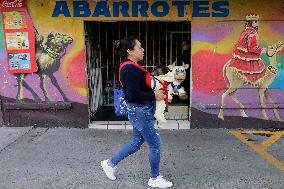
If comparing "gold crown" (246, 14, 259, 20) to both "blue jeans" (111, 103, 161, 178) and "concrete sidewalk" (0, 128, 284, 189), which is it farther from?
"blue jeans" (111, 103, 161, 178)

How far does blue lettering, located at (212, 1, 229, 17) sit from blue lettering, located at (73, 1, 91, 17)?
7.97ft

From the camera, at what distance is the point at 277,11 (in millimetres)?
6461

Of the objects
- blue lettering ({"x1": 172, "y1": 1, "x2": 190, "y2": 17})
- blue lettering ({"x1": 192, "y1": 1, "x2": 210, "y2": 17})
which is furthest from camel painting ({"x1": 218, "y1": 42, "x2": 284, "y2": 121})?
blue lettering ({"x1": 172, "y1": 1, "x2": 190, "y2": 17})

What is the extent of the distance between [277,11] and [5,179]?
5.54m

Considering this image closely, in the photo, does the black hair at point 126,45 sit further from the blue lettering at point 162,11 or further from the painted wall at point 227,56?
the painted wall at point 227,56

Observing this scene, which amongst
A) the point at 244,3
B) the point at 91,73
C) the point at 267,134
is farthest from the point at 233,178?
the point at 91,73

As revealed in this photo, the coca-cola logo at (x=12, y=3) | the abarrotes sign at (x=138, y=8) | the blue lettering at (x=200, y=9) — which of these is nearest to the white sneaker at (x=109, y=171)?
the abarrotes sign at (x=138, y=8)

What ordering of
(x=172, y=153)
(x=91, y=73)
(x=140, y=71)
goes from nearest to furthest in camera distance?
(x=140, y=71) → (x=172, y=153) → (x=91, y=73)

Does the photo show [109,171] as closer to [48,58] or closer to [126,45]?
[126,45]

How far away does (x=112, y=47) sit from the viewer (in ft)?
28.3

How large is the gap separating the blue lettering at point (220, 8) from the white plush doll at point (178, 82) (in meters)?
1.49

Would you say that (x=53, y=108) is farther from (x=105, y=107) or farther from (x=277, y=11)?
(x=277, y=11)

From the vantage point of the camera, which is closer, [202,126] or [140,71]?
[140,71]

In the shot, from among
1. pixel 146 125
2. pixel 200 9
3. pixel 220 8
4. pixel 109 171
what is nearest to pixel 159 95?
pixel 146 125
